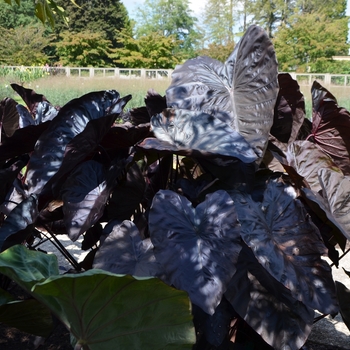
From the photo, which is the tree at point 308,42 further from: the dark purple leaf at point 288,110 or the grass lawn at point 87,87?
the dark purple leaf at point 288,110

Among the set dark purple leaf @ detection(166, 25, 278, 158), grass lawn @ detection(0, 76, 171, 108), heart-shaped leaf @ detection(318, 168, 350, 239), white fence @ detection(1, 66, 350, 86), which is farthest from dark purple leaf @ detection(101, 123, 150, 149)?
white fence @ detection(1, 66, 350, 86)

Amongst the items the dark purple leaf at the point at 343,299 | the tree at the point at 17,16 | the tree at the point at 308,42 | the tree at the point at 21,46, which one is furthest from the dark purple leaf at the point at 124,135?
the tree at the point at 17,16

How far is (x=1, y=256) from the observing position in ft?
3.18

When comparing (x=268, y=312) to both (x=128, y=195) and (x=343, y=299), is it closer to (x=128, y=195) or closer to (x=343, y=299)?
(x=343, y=299)

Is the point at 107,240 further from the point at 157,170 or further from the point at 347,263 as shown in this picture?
the point at 347,263

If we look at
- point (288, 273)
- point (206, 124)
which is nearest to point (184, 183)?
point (206, 124)

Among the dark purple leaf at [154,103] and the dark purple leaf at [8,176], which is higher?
the dark purple leaf at [154,103]

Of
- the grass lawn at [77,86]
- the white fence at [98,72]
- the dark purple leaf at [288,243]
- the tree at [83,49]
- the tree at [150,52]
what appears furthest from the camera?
the tree at [83,49]

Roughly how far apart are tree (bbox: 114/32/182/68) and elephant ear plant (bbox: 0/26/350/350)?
30290 millimetres

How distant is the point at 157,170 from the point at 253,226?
19.9 inches

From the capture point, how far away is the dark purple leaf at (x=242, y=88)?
1.46 meters

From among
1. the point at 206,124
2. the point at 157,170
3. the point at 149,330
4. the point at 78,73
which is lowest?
the point at 78,73

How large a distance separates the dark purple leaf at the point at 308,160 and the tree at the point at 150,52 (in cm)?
3035

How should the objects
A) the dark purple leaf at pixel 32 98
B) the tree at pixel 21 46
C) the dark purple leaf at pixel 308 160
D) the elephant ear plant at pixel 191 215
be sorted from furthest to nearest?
the tree at pixel 21 46, the dark purple leaf at pixel 32 98, the dark purple leaf at pixel 308 160, the elephant ear plant at pixel 191 215
